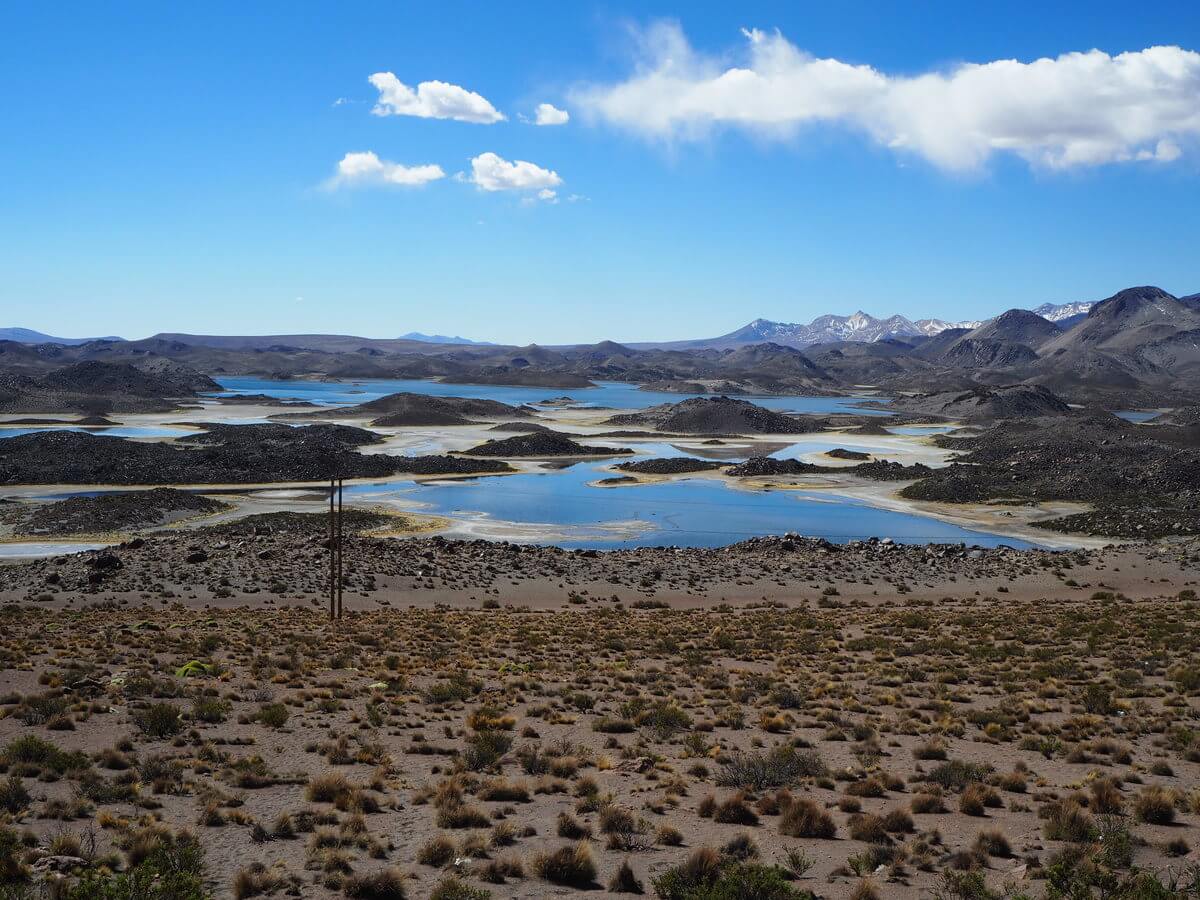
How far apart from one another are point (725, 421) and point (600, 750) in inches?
4108

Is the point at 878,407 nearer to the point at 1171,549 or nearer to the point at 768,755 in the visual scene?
the point at 1171,549

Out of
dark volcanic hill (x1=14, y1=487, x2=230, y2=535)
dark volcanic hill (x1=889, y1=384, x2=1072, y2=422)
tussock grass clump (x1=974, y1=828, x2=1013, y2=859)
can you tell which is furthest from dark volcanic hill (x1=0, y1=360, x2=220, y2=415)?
tussock grass clump (x1=974, y1=828, x2=1013, y2=859)

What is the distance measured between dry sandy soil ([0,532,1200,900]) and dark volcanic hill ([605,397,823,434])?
280 feet

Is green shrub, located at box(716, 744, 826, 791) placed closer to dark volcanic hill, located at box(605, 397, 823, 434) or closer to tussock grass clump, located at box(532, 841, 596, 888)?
tussock grass clump, located at box(532, 841, 596, 888)

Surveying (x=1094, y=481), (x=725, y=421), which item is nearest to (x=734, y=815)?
(x=1094, y=481)

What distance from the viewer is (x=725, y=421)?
116438mm

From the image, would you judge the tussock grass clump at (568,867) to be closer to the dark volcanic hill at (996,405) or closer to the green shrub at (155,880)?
the green shrub at (155,880)

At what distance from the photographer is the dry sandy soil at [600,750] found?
9047 mm

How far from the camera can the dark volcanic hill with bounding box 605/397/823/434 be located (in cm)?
11412

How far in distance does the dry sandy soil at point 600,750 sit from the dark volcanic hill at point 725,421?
85.4 metres

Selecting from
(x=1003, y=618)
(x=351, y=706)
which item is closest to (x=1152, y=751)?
(x=351, y=706)

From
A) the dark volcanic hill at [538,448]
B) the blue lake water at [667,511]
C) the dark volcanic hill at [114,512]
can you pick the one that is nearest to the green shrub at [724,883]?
the blue lake water at [667,511]

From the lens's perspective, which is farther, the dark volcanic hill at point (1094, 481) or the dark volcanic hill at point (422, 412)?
the dark volcanic hill at point (422, 412)

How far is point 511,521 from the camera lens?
168 ft
